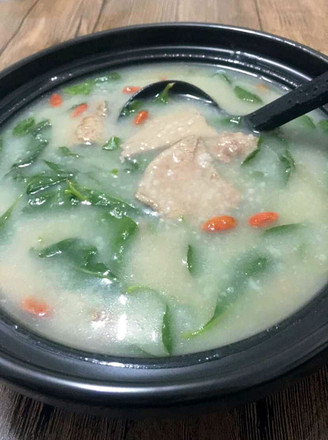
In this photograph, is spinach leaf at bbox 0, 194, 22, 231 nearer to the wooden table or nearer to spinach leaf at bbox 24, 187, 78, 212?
spinach leaf at bbox 24, 187, 78, 212

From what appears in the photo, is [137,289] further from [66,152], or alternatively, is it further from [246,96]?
[246,96]

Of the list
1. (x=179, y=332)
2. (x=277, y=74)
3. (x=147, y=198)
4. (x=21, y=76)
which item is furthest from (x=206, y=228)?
(x=21, y=76)

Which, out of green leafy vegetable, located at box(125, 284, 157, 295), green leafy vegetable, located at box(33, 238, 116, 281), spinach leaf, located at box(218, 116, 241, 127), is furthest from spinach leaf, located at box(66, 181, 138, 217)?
spinach leaf, located at box(218, 116, 241, 127)

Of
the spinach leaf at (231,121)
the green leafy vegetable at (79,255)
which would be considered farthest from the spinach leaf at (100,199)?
the spinach leaf at (231,121)

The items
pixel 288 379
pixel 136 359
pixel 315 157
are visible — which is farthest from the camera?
pixel 315 157

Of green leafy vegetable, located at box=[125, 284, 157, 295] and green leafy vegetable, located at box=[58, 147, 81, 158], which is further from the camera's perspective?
green leafy vegetable, located at box=[58, 147, 81, 158]

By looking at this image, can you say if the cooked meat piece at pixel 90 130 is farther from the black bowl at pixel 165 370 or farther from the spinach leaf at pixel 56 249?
the black bowl at pixel 165 370

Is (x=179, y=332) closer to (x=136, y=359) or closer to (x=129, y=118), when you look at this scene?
(x=136, y=359)
